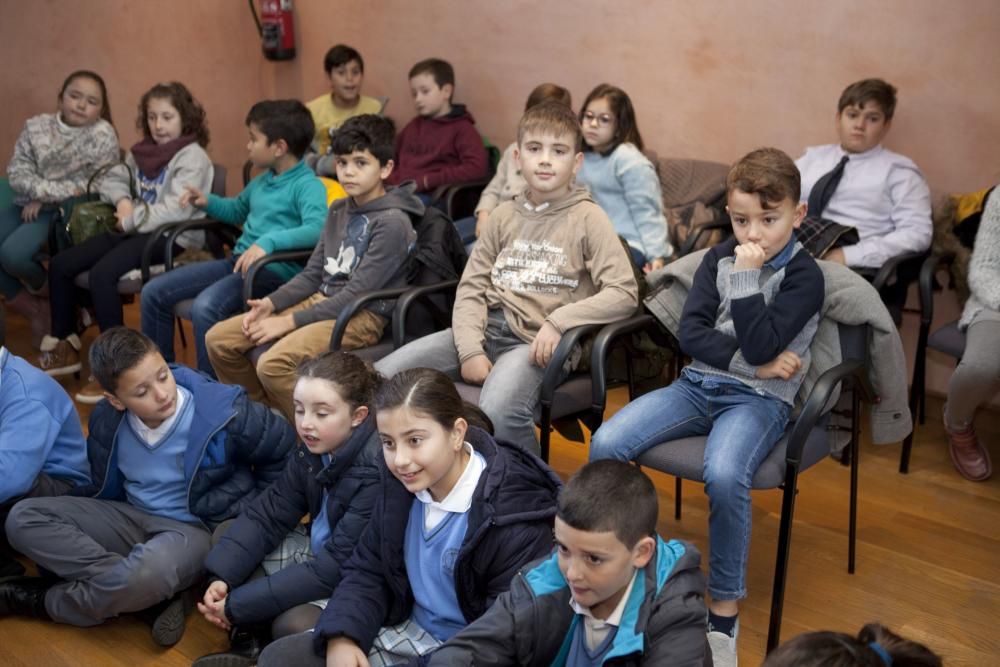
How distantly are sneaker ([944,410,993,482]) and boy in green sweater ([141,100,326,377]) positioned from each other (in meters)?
2.25

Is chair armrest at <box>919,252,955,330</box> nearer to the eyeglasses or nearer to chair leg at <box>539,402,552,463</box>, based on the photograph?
the eyeglasses

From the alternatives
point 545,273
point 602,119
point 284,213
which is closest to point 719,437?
point 545,273

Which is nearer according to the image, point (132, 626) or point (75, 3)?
point (132, 626)

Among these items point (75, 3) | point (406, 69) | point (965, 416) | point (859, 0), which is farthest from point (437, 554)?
point (75, 3)

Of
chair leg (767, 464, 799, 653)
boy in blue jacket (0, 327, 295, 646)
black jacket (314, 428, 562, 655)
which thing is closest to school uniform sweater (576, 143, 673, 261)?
chair leg (767, 464, 799, 653)

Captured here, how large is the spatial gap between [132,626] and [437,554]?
104 cm

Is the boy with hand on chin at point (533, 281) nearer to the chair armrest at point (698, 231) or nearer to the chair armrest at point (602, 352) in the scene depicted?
the chair armrest at point (602, 352)

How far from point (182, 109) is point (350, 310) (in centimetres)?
171

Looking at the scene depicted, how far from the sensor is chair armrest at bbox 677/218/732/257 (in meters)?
3.70

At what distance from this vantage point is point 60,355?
435 centimetres

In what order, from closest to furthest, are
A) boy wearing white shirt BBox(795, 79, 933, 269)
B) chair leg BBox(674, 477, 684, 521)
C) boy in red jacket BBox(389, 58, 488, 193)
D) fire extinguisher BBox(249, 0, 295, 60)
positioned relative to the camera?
chair leg BBox(674, 477, 684, 521)
boy wearing white shirt BBox(795, 79, 933, 269)
boy in red jacket BBox(389, 58, 488, 193)
fire extinguisher BBox(249, 0, 295, 60)

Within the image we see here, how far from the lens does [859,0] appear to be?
3725mm

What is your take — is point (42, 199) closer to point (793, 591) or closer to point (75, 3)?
point (75, 3)

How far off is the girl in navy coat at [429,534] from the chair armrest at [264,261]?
1.59m
